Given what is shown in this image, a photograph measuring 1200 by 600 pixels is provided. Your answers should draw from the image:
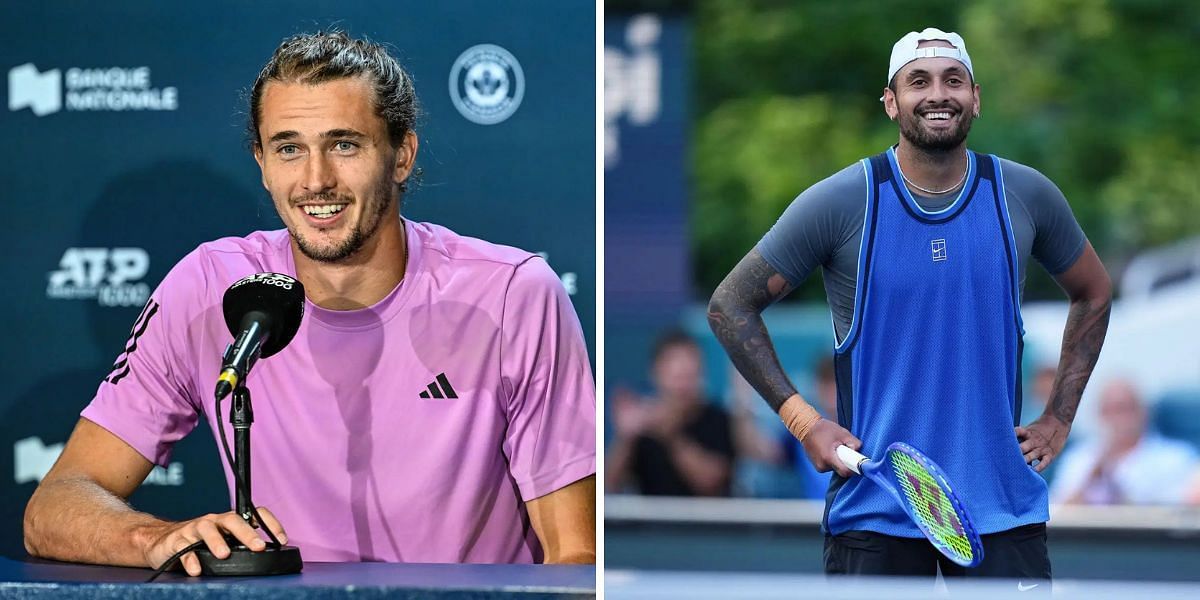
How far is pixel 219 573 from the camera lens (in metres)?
2.42

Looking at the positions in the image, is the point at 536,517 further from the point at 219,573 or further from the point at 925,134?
the point at 925,134

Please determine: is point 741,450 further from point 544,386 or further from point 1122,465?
point 544,386

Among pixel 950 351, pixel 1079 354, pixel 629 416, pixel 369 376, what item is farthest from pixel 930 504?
pixel 629 416

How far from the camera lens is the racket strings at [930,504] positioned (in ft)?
9.47

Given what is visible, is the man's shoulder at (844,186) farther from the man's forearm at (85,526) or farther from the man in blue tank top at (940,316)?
the man's forearm at (85,526)

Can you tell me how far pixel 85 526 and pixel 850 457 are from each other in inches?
56.8

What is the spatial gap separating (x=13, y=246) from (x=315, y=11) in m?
0.86

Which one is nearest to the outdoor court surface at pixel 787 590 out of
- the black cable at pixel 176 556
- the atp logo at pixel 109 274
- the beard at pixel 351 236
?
the black cable at pixel 176 556

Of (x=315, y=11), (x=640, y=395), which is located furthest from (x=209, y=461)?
(x=640, y=395)

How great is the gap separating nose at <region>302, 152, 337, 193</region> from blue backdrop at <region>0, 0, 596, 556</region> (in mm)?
214

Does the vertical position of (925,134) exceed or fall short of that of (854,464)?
it exceeds it

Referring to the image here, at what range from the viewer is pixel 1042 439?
2.97m

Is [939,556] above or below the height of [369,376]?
below

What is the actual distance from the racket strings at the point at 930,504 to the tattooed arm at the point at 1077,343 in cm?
22
